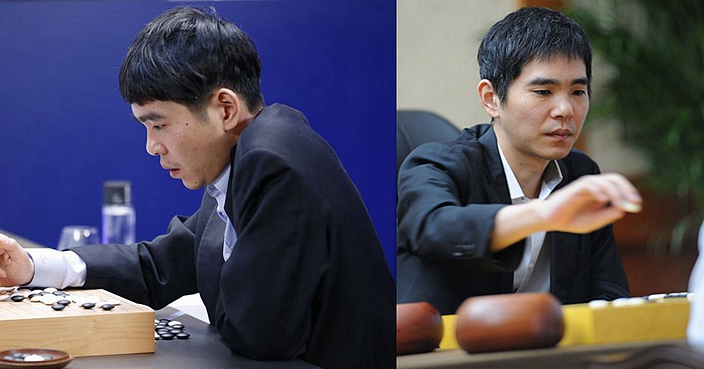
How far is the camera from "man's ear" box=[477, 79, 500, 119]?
1058mm

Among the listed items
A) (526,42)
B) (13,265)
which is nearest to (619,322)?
(526,42)

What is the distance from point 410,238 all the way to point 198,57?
0.78 m

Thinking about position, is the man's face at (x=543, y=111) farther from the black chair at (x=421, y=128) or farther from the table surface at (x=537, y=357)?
the table surface at (x=537, y=357)

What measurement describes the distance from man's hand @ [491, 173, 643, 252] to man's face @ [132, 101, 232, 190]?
0.81 metres

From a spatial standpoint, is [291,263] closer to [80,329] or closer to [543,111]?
[80,329]

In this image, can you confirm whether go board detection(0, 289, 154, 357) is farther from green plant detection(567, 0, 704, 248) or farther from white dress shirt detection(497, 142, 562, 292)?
green plant detection(567, 0, 704, 248)

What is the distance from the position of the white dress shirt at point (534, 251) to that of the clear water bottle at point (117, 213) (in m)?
2.06

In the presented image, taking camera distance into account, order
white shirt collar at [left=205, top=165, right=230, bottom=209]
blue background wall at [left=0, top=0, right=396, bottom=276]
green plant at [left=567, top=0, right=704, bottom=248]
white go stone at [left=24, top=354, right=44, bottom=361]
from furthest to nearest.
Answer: blue background wall at [left=0, top=0, right=396, bottom=276]
white shirt collar at [left=205, top=165, right=230, bottom=209]
white go stone at [left=24, top=354, right=44, bottom=361]
green plant at [left=567, top=0, right=704, bottom=248]

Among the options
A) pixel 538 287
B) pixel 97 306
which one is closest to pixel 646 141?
pixel 538 287

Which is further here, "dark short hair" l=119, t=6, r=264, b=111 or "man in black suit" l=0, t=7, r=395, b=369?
"dark short hair" l=119, t=6, r=264, b=111

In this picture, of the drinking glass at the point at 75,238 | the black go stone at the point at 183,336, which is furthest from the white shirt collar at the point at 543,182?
the drinking glass at the point at 75,238

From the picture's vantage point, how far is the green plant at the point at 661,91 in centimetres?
102

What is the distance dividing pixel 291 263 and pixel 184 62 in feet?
1.44

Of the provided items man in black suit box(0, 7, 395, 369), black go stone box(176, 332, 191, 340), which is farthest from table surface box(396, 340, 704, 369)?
black go stone box(176, 332, 191, 340)
